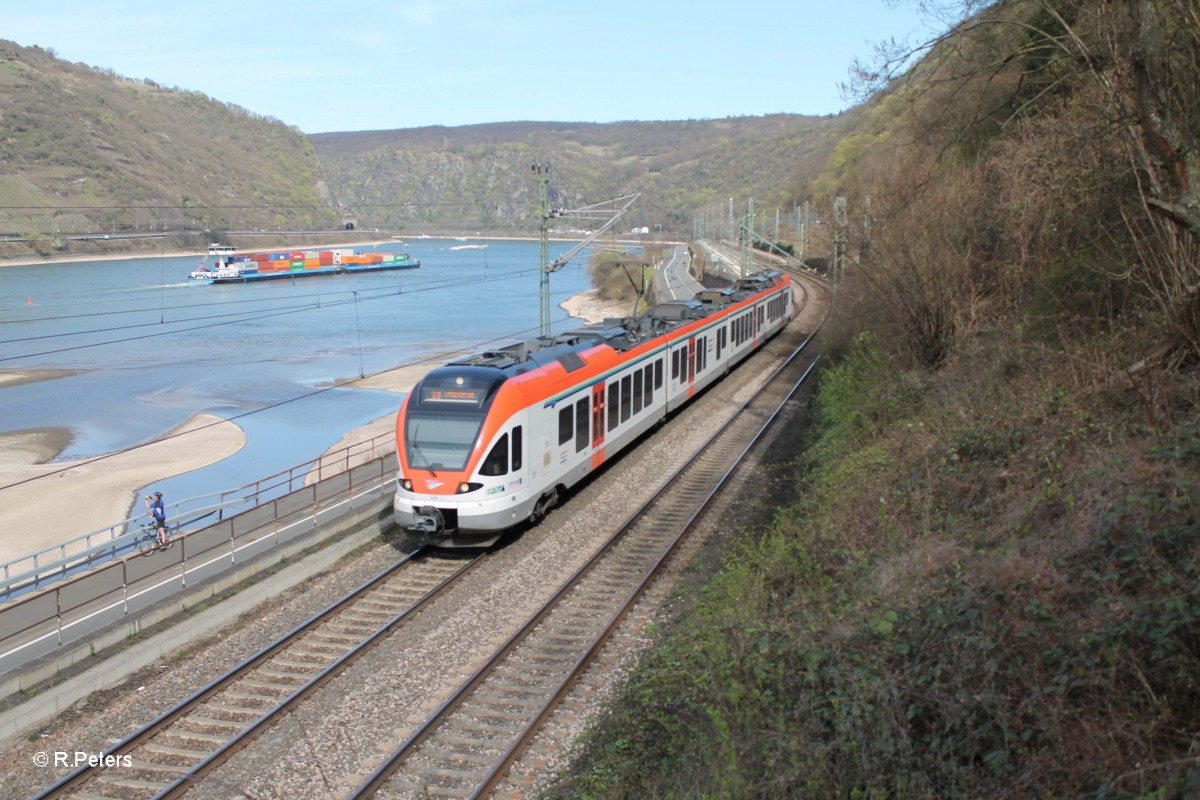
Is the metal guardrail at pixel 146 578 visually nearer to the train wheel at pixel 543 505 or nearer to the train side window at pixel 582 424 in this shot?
the train wheel at pixel 543 505

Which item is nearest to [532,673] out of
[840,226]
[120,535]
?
[120,535]

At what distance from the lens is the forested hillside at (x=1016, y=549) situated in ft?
17.9

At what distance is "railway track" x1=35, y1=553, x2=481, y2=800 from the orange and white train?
40.5 inches

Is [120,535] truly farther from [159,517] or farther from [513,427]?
[513,427]

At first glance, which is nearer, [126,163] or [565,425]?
[565,425]

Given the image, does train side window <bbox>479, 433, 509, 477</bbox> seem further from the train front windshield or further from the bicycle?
the bicycle

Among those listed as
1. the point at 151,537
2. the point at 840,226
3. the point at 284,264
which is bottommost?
the point at 151,537

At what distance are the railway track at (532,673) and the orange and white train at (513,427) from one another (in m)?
1.49

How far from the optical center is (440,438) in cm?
1299

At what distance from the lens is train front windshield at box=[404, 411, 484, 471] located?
42.0 ft

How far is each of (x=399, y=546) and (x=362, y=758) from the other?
588 cm

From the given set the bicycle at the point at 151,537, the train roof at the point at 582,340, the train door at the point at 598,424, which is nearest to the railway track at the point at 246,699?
the train roof at the point at 582,340

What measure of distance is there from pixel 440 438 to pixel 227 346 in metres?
53.7

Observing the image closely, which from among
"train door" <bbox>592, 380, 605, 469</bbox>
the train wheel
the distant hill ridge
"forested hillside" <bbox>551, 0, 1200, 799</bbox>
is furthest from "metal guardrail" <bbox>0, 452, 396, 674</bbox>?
the distant hill ridge
